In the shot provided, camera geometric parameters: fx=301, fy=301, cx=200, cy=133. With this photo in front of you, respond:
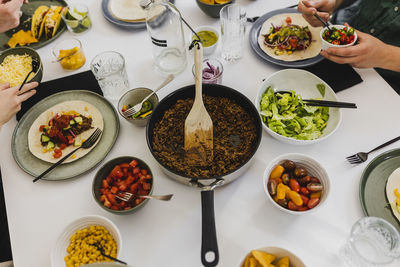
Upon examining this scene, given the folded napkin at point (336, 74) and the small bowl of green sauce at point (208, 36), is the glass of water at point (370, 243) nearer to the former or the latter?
the folded napkin at point (336, 74)

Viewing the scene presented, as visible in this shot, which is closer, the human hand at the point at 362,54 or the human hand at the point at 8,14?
Result: the human hand at the point at 362,54

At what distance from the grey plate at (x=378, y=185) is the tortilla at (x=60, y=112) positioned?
120cm

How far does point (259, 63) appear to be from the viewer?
1.72 meters

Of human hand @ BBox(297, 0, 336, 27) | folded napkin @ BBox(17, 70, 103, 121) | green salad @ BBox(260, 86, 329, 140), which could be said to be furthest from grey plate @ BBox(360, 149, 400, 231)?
folded napkin @ BBox(17, 70, 103, 121)

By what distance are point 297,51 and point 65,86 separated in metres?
1.31

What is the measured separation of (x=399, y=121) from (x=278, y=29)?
81cm

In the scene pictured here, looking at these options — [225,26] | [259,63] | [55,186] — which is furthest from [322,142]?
[55,186]

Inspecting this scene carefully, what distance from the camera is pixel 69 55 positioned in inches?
66.4

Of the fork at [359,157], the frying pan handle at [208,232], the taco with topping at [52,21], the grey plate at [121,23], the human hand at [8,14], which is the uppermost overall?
the human hand at [8,14]

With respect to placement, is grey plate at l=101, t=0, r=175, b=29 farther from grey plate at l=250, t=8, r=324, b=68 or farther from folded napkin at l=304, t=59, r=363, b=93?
folded napkin at l=304, t=59, r=363, b=93

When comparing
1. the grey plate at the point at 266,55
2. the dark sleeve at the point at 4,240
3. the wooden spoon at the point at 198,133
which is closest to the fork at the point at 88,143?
the wooden spoon at the point at 198,133

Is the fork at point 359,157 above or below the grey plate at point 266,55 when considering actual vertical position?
below

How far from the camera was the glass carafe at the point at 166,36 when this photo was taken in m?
1.65

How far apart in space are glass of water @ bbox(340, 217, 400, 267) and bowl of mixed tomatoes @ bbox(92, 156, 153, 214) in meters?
0.77
